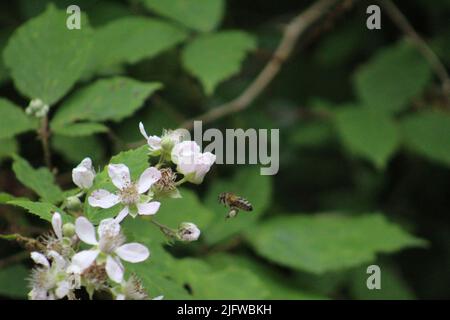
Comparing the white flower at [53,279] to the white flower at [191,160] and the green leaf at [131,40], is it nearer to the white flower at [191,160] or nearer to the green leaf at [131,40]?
the white flower at [191,160]

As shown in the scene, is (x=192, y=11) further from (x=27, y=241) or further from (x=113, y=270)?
(x=113, y=270)

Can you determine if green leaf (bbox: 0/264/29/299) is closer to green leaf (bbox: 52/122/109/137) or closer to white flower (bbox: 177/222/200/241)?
green leaf (bbox: 52/122/109/137)

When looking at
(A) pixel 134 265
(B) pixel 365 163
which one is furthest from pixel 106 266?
(B) pixel 365 163

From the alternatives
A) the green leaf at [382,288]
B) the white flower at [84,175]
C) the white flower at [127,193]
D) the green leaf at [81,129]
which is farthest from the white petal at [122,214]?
the green leaf at [382,288]

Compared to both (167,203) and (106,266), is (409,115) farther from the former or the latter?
(106,266)

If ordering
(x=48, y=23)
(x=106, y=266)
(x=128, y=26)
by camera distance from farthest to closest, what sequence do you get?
(x=128, y=26)
(x=48, y=23)
(x=106, y=266)

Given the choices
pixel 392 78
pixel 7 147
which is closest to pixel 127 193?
pixel 7 147

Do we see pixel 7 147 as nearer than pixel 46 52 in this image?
No
